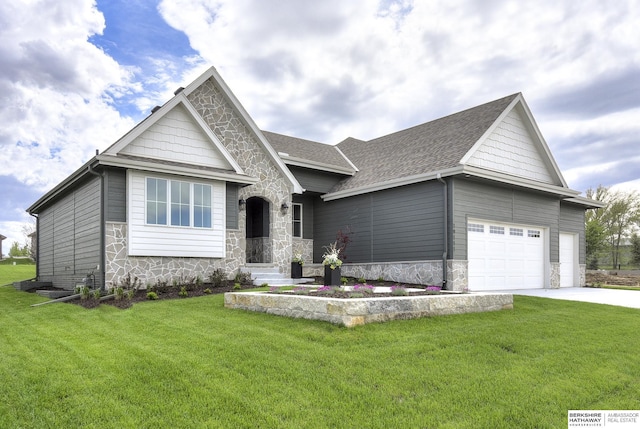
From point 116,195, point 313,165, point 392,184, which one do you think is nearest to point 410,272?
point 392,184

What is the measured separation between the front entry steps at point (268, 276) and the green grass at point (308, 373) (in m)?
5.84

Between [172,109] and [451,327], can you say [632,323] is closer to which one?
[451,327]

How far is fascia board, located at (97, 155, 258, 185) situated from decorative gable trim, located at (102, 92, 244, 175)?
0.22m

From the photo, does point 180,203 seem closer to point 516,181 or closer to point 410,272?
point 410,272

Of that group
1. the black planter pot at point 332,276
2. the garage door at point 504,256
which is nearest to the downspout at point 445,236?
the garage door at point 504,256

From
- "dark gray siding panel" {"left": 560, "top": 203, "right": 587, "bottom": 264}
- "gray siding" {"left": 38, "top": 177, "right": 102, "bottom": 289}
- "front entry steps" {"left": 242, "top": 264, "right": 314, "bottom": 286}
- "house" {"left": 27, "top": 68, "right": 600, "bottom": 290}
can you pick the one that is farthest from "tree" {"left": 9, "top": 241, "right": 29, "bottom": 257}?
"dark gray siding panel" {"left": 560, "top": 203, "right": 587, "bottom": 264}

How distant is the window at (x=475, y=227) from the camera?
1481 centimetres

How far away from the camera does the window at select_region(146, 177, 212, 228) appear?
1268 cm

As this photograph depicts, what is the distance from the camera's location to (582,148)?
20.7 metres

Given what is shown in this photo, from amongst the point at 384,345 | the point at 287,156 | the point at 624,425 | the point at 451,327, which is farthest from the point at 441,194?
the point at 624,425

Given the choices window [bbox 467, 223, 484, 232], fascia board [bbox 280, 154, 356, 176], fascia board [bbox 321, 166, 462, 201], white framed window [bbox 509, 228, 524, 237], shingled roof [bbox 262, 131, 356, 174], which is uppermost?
shingled roof [bbox 262, 131, 356, 174]

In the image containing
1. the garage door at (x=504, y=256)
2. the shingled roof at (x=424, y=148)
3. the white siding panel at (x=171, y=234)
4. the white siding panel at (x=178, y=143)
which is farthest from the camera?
the shingled roof at (x=424, y=148)

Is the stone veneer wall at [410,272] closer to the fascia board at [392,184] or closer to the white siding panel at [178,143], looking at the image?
the fascia board at [392,184]

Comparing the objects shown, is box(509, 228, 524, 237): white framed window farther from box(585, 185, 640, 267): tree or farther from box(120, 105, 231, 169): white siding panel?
box(585, 185, 640, 267): tree
